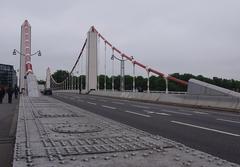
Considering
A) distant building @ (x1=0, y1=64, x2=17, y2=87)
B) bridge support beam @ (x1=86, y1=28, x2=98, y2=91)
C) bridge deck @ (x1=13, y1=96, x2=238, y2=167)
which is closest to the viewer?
bridge deck @ (x1=13, y1=96, x2=238, y2=167)

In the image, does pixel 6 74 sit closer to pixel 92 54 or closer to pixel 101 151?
pixel 92 54

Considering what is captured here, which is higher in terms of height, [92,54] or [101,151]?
[92,54]

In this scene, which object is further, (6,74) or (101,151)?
(6,74)

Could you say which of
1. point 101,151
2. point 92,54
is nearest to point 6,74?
point 92,54

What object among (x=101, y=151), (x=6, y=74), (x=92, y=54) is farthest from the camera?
(x=6, y=74)

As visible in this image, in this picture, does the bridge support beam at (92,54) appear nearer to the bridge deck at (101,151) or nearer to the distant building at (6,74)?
the distant building at (6,74)

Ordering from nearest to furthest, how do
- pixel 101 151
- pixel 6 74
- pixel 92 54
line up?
pixel 101 151, pixel 92 54, pixel 6 74

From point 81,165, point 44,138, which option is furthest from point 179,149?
point 44,138

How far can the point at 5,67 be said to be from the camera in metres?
94.1

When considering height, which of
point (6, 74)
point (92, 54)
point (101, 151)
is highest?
point (92, 54)

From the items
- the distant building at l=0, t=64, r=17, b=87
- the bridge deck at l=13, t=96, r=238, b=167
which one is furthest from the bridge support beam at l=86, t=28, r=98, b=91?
the bridge deck at l=13, t=96, r=238, b=167

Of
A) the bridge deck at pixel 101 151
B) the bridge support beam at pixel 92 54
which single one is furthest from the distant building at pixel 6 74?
the bridge deck at pixel 101 151

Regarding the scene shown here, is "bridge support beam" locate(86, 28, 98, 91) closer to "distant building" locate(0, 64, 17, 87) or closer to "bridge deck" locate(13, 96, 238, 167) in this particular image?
"distant building" locate(0, 64, 17, 87)

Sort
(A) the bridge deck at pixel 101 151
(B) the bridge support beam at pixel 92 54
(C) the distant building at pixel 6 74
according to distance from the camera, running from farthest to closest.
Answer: (C) the distant building at pixel 6 74 → (B) the bridge support beam at pixel 92 54 → (A) the bridge deck at pixel 101 151
